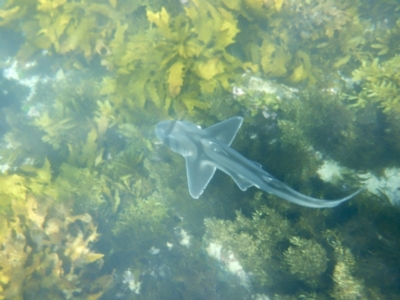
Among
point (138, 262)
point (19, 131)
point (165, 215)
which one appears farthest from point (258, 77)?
point (19, 131)

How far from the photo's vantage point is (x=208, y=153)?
4.93 metres

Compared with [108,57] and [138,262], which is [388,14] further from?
[138,262]

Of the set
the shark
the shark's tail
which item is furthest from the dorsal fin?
the shark's tail

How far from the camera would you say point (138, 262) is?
621 cm

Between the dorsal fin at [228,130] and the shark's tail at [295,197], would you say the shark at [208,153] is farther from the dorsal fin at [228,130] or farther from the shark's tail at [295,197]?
the shark's tail at [295,197]

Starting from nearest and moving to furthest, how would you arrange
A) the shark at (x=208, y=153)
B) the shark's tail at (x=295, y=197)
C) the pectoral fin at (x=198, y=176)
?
the shark's tail at (x=295, y=197) < the shark at (x=208, y=153) < the pectoral fin at (x=198, y=176)

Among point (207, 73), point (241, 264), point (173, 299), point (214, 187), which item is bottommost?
point (173, 299)

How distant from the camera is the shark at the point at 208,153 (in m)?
4.33

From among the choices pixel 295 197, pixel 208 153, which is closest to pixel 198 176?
pixel 208 153

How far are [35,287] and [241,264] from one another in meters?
4.01

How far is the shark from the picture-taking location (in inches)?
171

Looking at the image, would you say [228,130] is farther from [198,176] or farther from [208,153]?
[198,176]

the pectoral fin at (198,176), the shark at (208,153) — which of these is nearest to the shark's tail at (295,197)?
the shark at (208,153)

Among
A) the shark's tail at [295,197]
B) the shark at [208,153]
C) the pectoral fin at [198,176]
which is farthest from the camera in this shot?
the pectoral fin at [198,176]
